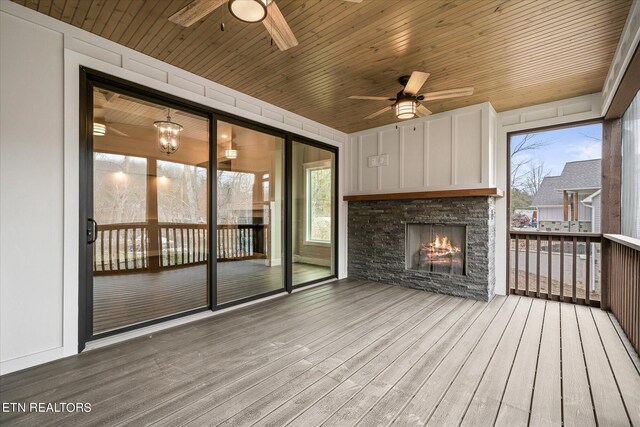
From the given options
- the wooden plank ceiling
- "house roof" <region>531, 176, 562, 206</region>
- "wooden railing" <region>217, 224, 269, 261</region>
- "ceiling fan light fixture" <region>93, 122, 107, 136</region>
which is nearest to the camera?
the wooden plank ceiling

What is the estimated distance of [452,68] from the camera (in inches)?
129

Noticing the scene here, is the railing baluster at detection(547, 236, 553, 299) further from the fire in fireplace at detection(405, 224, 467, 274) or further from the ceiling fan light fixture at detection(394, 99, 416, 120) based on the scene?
the ceiling fan light fixture at detection(394, 99, 416, 120)

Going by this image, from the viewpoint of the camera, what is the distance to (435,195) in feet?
15.3

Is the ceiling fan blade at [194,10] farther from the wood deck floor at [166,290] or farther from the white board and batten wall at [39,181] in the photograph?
the wood deck floor at [166,290]

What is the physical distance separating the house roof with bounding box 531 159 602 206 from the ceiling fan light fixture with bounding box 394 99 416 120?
2617 millimetres

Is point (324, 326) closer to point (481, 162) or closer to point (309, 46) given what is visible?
point (309, 46)

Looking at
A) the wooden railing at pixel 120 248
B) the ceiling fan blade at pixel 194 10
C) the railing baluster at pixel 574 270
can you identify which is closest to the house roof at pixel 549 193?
the railing baluster at pixel 574 270

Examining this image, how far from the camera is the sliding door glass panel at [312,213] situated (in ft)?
16.1

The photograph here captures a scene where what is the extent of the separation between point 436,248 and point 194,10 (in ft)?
15.0

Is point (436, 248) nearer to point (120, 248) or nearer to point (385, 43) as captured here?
point (385, 43)

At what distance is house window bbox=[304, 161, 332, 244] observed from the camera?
5180mm

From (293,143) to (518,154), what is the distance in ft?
12.0

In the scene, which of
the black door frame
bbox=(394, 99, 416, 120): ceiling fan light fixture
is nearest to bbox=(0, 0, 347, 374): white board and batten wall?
the black door frame

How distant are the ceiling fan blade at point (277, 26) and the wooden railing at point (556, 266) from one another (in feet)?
14.7
